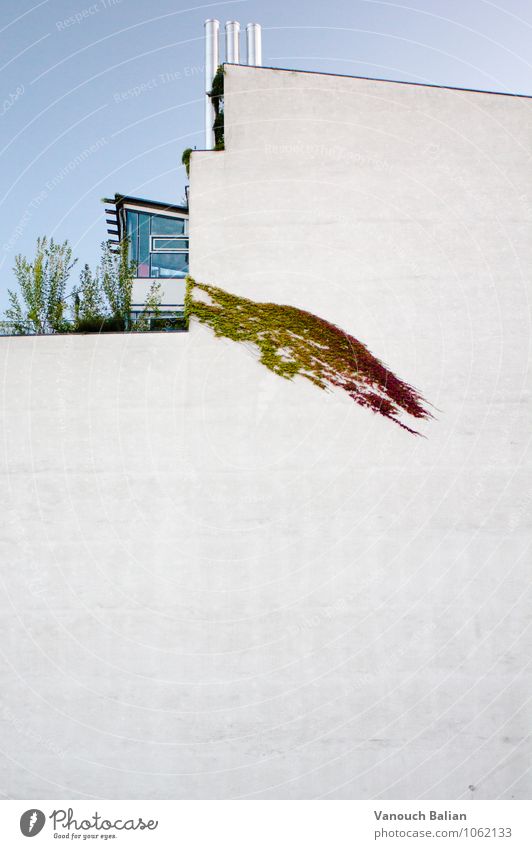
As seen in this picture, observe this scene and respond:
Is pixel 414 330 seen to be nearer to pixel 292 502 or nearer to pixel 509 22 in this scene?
pixel 292 502

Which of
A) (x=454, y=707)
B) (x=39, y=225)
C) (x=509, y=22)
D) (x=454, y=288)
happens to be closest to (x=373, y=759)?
(x=454, y=707)

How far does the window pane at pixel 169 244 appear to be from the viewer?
51.2 ft

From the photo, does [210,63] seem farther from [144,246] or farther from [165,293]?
[165,293]

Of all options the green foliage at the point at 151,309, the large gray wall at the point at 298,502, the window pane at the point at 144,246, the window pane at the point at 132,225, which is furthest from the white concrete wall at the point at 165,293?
the window pane at the point at 132,225

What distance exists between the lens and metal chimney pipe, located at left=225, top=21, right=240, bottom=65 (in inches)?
611

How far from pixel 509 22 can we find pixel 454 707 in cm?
1110

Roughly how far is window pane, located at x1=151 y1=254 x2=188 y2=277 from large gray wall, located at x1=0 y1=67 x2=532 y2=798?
11.6 ft

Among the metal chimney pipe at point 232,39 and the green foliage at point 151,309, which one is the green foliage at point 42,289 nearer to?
the green foliage at point 151,309

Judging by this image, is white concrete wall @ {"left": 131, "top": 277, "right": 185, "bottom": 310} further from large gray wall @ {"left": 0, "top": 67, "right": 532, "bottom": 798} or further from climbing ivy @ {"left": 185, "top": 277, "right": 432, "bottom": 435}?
large gray wall @ {"left": 0, "top": 67, "right": 532, "bottom": 798}

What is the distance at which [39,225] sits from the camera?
1252 centimetres

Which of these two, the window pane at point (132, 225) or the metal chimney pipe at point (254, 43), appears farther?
the window pane at point (132, 225)

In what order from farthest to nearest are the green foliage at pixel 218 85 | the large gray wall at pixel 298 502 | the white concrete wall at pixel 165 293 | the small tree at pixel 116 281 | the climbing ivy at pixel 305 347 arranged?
1. the white concrete wall at pixel 165 293
2. the small tree at pixel 116 281
3. the green foliage at pixel 218 85
4. the climbing ivy at pixel 305 347
5. the large gray wall at pixel 298 502

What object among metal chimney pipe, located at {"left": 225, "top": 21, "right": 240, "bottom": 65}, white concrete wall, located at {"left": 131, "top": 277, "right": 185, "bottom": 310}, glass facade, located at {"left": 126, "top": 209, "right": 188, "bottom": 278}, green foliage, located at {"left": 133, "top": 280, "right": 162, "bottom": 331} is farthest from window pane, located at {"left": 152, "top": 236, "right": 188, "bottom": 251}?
metal chimney pipe, located at {"left": 225, "top": 21, "right": 240, "bottom": 65}

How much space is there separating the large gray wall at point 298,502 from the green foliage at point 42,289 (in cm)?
82
